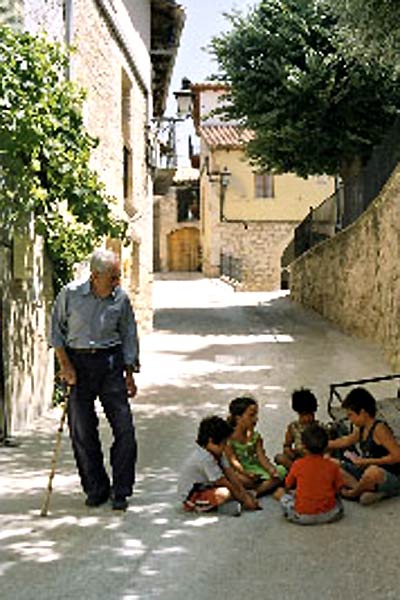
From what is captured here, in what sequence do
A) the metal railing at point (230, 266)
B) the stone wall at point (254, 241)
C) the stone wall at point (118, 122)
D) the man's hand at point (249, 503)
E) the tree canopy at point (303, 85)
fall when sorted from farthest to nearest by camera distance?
the stone wall at point (254, 241), the metal railing at point (230, 266), the tree canopy at point (303, 85), the stone wall at point (118, 122), the man's hand at point (249, 503)

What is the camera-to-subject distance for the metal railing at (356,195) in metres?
15.0

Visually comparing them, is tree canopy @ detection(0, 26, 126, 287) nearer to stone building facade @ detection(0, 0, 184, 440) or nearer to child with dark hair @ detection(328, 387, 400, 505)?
stone building facade @ detection(0, 0, 184, 440)

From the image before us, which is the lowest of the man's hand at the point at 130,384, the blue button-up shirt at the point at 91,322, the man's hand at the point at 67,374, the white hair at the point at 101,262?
the man's hand at the point at 130,384

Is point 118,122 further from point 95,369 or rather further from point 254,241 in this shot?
point 254,241

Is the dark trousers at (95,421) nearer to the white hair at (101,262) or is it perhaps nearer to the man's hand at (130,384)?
the man's hand at (130,384)

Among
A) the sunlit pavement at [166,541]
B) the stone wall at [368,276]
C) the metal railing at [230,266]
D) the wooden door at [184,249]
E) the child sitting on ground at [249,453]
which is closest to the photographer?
the sunlit pavement at [166,541]

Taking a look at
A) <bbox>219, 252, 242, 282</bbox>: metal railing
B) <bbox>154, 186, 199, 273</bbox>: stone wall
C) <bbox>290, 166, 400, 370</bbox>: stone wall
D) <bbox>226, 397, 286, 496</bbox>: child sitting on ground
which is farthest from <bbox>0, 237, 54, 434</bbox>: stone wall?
<bbox>154, 186, 199, 273</bbox>: stone wall

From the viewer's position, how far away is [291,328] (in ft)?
60.2

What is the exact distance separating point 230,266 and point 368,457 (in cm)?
3144

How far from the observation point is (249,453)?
19.7 ft

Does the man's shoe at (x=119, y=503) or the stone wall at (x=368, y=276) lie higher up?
the stone wall at (x=368, y=276)

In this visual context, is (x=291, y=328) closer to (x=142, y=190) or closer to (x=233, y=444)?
(x=142, y=190)

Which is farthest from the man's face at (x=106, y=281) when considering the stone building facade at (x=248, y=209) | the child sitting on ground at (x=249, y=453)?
the stone building facade at (x=248, y=209)

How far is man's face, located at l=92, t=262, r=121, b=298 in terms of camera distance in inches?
211
